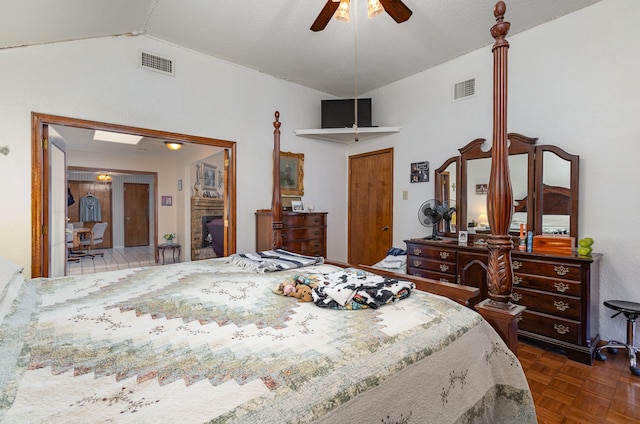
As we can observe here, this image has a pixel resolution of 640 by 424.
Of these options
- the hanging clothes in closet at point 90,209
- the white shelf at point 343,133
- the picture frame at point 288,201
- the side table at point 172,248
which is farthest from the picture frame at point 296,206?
the hanging clothes in closet at point 90,209

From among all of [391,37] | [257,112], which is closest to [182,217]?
[257,112]

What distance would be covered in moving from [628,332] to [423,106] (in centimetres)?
290

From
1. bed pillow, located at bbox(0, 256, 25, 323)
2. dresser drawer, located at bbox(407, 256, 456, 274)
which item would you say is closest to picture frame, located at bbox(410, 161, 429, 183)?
dresser drawer, located at bbox(407, 256, 456, 274)

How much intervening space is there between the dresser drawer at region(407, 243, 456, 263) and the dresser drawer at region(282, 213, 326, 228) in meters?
1.18

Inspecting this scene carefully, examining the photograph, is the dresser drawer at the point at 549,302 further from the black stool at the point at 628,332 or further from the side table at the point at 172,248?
the side table at the point at 172,248

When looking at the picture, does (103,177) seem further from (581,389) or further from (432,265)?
(581,389)

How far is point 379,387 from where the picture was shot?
817mm

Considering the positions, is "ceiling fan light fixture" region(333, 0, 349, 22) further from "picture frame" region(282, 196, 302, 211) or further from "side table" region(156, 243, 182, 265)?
"side table" region(156, 243, 182, 265)

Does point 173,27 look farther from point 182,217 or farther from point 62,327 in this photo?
point 182,217

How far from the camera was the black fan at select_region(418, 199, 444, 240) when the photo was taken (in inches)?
132

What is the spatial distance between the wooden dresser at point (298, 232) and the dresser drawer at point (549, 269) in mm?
2178

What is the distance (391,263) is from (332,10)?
8.45 ft

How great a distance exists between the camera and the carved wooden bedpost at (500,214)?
4.36 feet

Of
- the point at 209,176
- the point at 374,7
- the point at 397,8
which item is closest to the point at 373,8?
the point at 374,7
